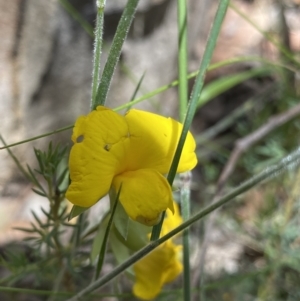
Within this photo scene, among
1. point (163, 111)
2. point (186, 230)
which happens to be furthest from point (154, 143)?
point (163, 111)

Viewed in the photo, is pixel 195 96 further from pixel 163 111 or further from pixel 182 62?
pixel 163 111

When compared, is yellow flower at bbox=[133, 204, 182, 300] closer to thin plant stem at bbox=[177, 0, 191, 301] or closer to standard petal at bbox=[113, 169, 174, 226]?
thin plant stem at bbox=[177, 0, 191, 301]

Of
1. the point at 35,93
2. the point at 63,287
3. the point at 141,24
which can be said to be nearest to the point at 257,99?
the point at 141,24

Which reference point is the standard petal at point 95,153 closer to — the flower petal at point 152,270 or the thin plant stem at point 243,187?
the thin plant stem at point 243,187

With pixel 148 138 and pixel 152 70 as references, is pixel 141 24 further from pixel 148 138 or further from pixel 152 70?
pixel 148 138

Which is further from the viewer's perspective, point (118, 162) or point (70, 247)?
point (70, 247)

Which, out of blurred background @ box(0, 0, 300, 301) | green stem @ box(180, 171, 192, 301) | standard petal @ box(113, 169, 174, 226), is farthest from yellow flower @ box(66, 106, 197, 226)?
blurred background @ box(0, 0, 300, 301)


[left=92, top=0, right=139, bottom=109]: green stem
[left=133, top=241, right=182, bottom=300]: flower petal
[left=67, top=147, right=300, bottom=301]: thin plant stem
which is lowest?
[left=133, top=241, right=182, bottom=300]: flower petal
